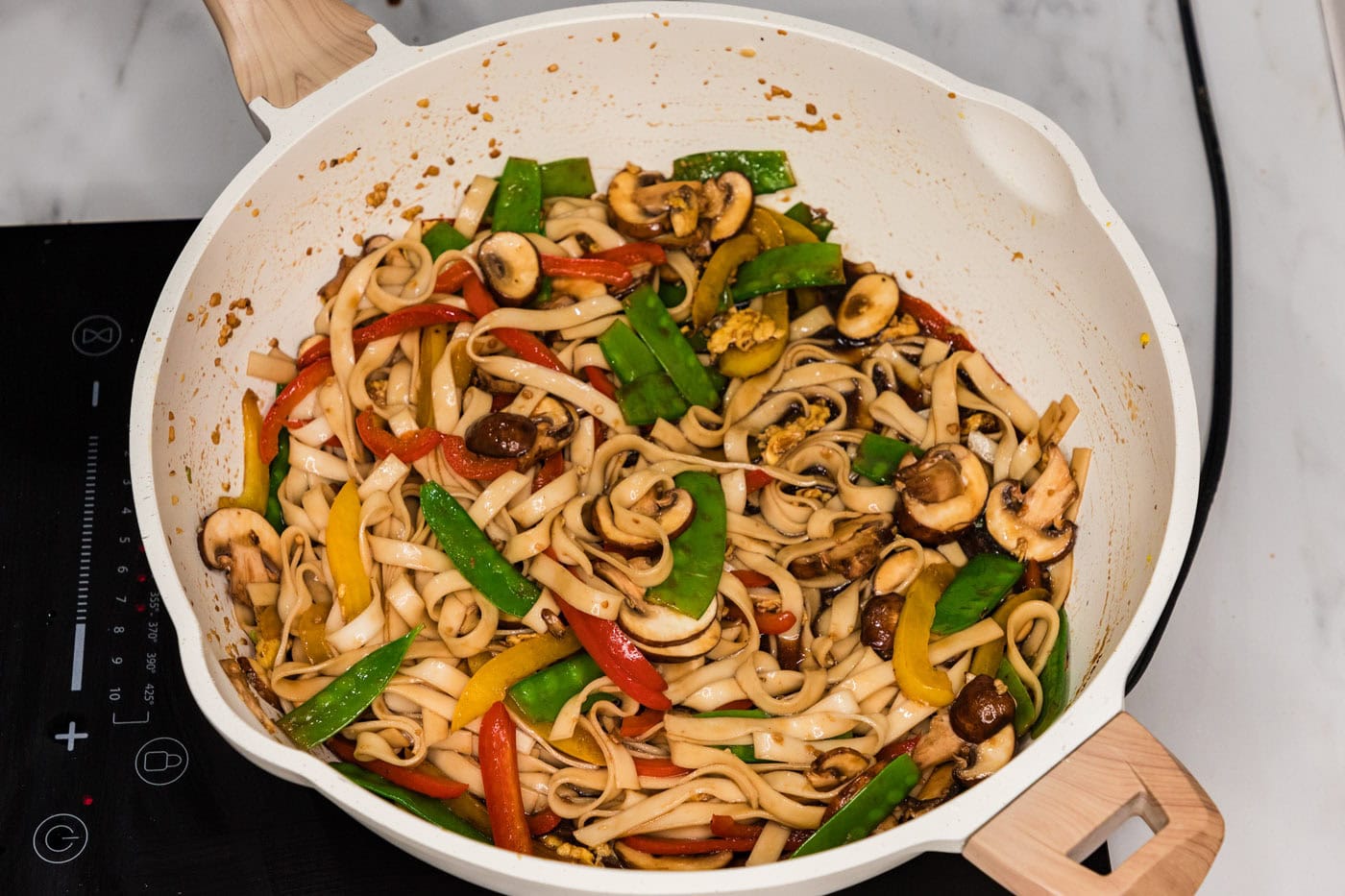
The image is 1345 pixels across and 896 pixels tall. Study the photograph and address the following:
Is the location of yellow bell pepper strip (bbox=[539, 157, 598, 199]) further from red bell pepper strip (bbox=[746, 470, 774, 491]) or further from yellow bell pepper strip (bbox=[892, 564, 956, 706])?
yellow bell pepper strip (bbox=[892, 564, 956, 706])

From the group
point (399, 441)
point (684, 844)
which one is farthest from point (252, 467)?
point (684, 844)

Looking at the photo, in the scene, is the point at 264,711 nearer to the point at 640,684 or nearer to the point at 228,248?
the point at 640,684

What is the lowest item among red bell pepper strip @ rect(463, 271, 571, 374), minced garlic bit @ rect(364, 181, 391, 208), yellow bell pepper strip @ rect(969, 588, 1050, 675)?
yellow bell pepper strip @ rect(969, 588, 1050, 675)

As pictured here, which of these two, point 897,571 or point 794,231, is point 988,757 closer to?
point 897,571

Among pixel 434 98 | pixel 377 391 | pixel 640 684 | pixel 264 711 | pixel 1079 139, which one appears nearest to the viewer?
pixel 264 711

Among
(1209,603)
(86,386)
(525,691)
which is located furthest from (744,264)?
(86,386)

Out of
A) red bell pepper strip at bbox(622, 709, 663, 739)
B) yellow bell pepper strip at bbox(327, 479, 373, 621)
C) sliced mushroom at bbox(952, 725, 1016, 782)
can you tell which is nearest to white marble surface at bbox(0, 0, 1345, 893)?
sliced mushroom at bbox(952, 725, 1016, 782)

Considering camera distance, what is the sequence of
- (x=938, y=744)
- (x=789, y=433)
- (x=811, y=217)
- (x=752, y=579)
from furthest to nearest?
1. (x=811, y=217)
2. (x=789, y=433)
3. (x=752, y=579)
4. (x=938, y=744)
